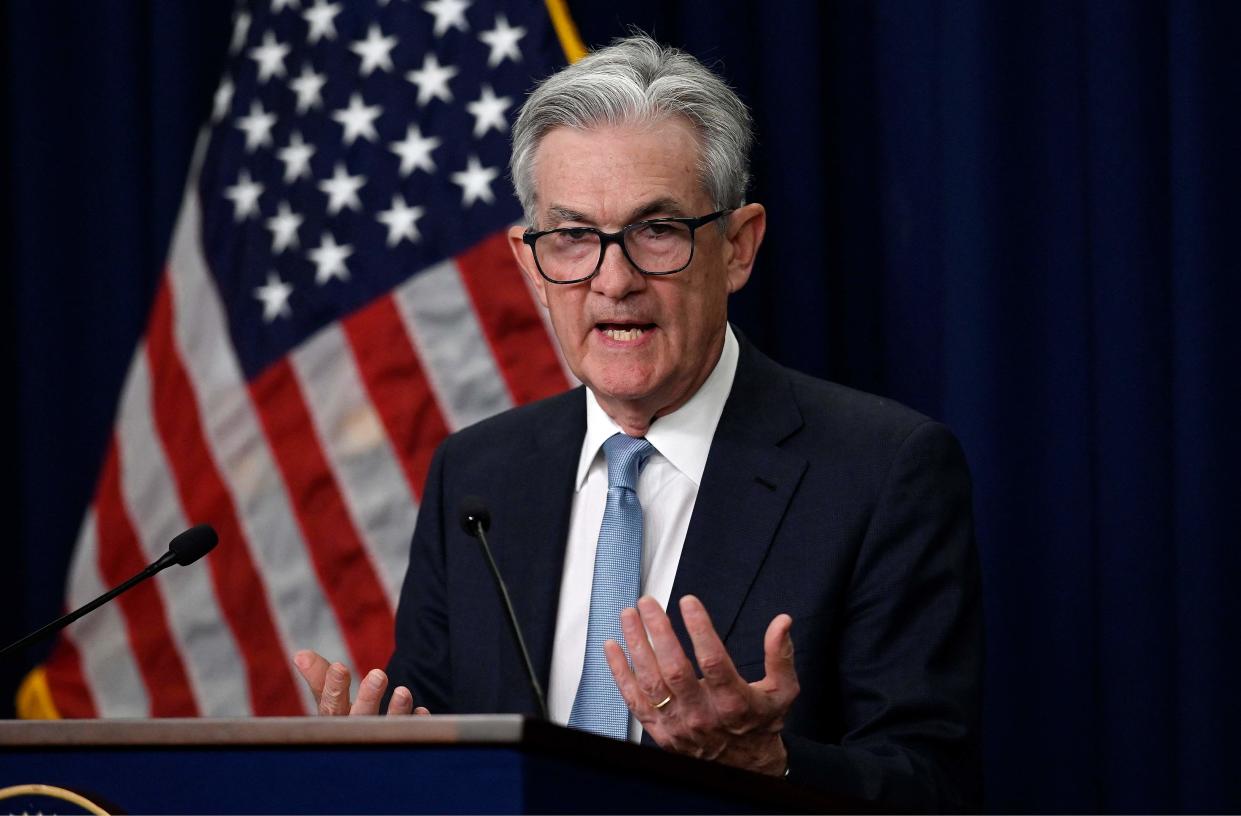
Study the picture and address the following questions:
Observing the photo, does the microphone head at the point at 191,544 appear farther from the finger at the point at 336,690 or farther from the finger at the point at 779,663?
the finger at the point at 779,663

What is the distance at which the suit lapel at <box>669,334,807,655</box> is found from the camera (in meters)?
1.96

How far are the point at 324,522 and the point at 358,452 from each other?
147mm

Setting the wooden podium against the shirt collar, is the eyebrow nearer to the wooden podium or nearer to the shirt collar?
the shirt collar

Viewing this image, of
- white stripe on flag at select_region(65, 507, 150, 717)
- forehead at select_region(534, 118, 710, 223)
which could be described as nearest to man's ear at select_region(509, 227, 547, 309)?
forehead at select_region(534, 118, 710, 223)

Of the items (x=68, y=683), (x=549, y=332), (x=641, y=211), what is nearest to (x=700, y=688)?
(x=641, y=211)

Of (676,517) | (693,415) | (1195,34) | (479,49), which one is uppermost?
(479,49)

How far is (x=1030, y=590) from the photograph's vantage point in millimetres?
2654

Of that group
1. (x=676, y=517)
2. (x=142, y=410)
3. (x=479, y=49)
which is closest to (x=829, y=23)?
(x=479, y=49)

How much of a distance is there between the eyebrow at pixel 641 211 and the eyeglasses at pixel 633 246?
1cm

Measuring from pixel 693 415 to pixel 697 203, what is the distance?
293 millimetres

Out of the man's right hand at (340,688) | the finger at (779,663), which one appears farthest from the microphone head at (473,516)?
the finger at (779,663)

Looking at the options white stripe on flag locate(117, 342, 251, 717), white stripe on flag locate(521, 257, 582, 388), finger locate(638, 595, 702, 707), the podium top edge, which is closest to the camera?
the podium top edge

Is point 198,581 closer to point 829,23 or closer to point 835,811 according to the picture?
point 829,23

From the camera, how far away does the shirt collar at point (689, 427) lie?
2094 millimetres
